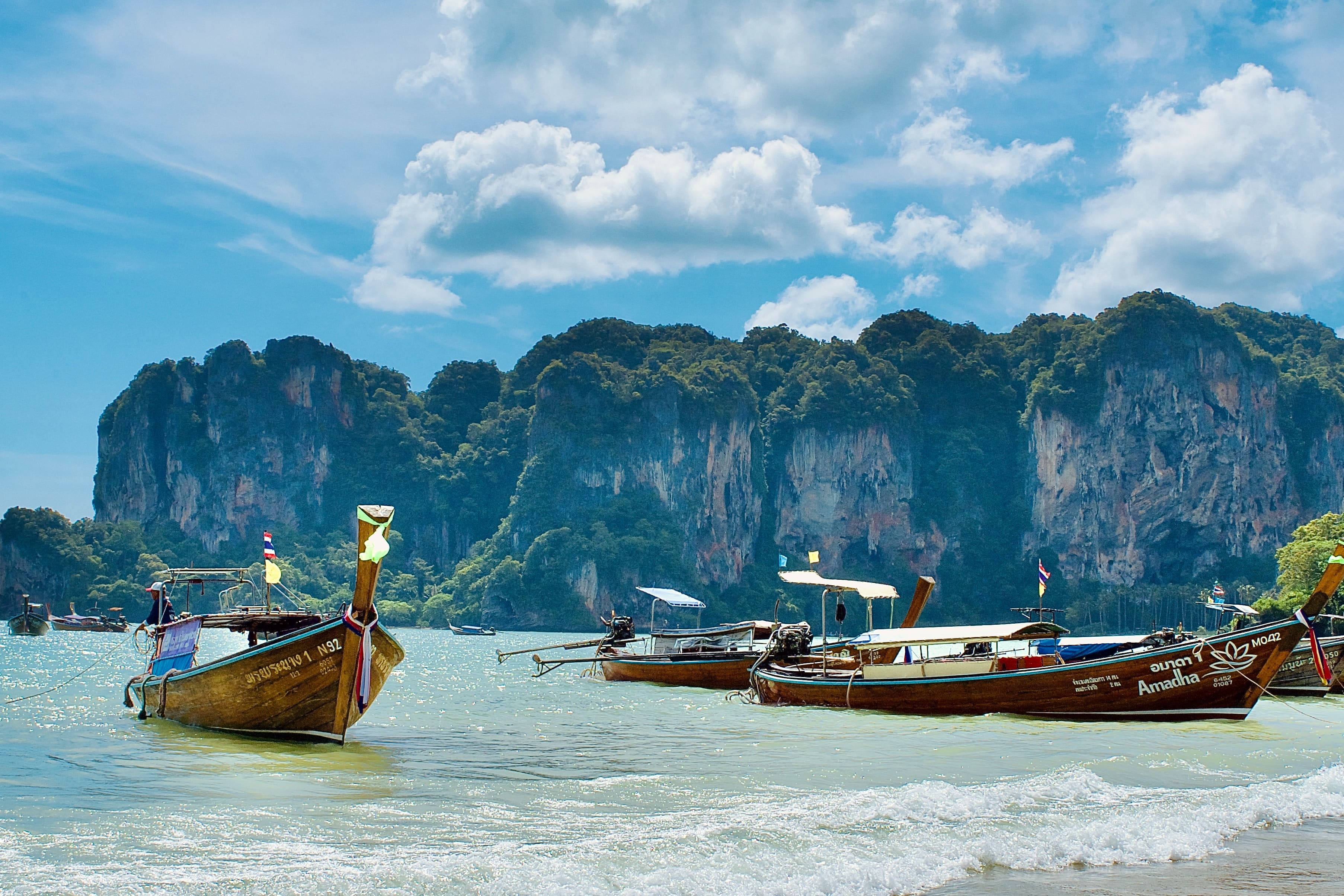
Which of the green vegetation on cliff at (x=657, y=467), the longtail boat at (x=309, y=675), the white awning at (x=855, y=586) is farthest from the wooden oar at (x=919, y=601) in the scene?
the green vegetation on cliff at (x=657, y=467)

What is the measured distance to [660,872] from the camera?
311 inches

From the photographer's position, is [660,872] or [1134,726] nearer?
[660,872]

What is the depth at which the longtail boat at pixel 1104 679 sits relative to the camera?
18062 mm

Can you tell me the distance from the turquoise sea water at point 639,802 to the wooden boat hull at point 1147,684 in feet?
1.43

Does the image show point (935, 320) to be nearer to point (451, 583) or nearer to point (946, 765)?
point (451, 583)

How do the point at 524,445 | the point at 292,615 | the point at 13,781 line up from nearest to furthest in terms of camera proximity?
1. the point at 13,781
2. the point at 292,615
3. the point at 524,445

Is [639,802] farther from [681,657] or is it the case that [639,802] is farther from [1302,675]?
[1302,675]

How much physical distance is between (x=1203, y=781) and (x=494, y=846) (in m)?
8.08

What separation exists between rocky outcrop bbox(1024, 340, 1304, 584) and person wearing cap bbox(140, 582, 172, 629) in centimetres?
8746

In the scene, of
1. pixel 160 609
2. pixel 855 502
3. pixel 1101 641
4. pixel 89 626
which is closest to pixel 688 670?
pixel 1101 641

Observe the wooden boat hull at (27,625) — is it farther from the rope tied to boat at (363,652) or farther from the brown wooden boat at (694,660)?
the rope tied to boat at (363,652)

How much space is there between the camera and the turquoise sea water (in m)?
8.01

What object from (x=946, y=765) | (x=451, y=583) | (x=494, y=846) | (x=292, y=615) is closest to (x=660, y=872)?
(x=494, y=846)

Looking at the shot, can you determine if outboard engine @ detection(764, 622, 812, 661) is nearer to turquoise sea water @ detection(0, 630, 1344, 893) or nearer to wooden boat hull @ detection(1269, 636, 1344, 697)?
turquoise sea water @ detection(0, 630, 1344, 893)
